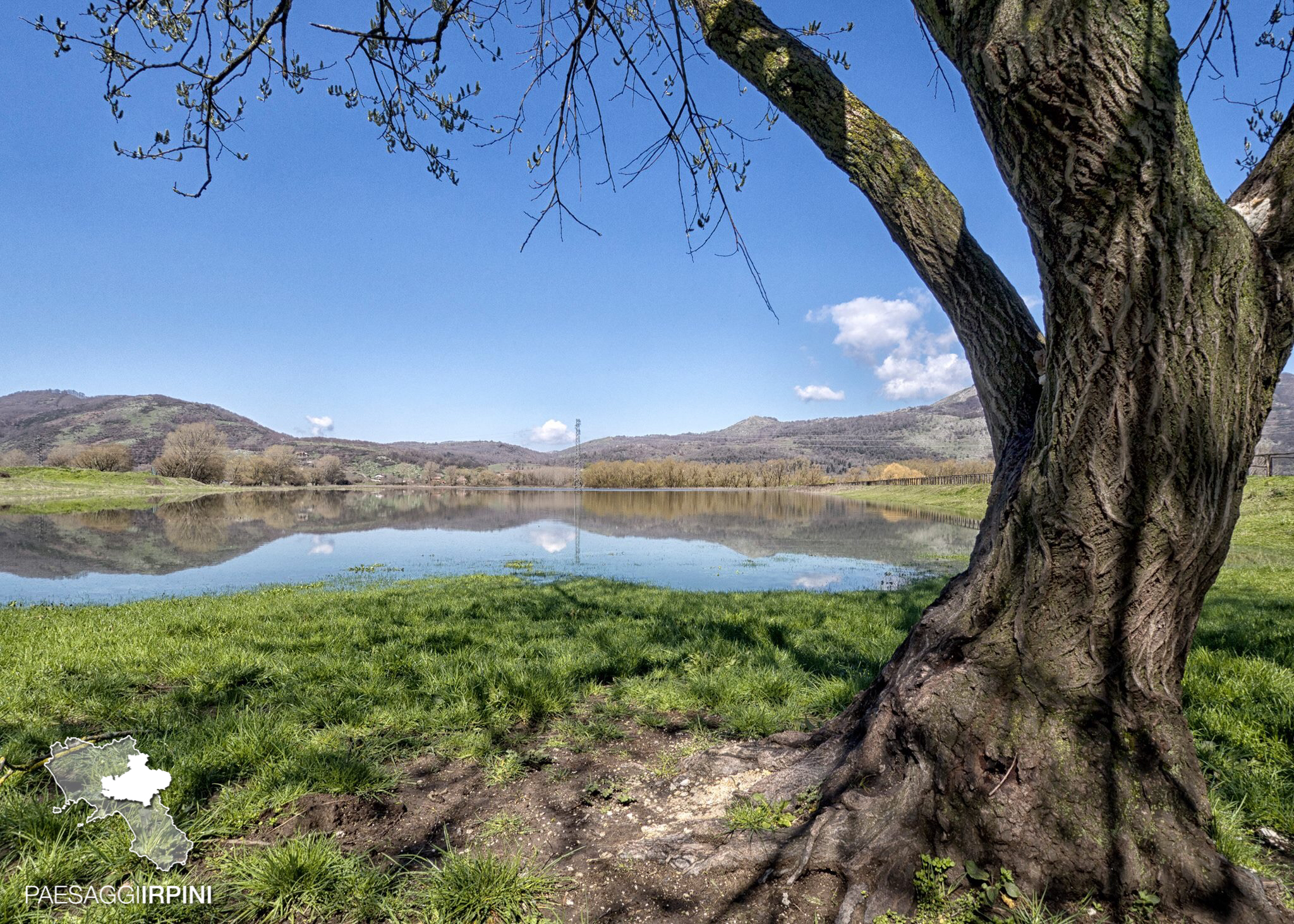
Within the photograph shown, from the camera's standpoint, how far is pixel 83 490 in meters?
42.1

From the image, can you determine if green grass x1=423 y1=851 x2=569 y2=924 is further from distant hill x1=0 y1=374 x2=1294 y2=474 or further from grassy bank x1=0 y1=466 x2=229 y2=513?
distant hill x1=0 y1=374 x2=1294 y2=474

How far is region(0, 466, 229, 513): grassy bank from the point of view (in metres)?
30.0

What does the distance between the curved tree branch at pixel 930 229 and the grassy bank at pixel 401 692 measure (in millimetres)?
1906

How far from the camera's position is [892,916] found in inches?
71.9

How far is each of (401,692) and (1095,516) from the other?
403 centimetres

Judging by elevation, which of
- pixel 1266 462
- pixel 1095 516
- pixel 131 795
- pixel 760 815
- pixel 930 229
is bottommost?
pixel 760 815

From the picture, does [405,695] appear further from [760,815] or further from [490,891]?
[760,815]

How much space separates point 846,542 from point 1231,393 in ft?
55.2

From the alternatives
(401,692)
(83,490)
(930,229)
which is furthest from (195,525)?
(83,490)

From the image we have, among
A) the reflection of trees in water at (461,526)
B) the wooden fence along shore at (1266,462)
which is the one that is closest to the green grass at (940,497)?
the reflection of trees in water at (461,526)

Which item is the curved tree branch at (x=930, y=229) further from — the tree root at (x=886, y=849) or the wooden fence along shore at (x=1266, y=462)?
the wooden fence along shore at (x=1266, y=462)

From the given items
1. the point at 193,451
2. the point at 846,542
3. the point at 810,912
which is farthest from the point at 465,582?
the point at 193,451

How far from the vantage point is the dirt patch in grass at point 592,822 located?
190 cm

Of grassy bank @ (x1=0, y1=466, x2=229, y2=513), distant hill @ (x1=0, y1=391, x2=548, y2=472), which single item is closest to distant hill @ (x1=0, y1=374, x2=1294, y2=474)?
distant hill @ (x1=0, y1=391, x2=548, y2=472)
